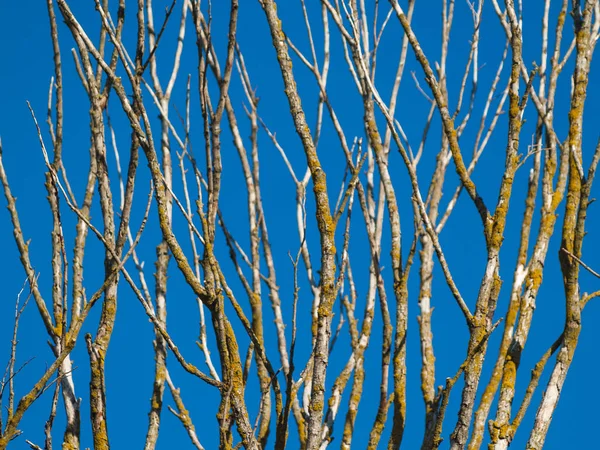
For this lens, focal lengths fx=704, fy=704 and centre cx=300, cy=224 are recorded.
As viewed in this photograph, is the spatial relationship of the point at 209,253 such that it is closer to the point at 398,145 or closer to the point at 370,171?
the point at 398,145

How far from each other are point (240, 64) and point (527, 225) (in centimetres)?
173

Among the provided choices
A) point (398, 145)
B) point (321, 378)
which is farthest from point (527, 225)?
point (321, 378)

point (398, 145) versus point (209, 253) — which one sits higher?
point (398, 145)

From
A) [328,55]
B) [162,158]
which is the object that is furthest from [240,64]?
[162,158]

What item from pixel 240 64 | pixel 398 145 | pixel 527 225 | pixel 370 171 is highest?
A: pixel 240 64

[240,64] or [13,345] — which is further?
[240,64]

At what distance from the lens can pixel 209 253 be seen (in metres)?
2.15

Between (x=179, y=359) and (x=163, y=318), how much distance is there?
1033mm

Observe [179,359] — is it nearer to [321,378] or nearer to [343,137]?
[321,378]

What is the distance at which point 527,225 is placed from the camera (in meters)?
2.89

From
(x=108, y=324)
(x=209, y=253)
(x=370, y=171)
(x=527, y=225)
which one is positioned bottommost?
(x=108, y=324)

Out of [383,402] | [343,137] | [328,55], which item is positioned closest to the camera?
[383,402]

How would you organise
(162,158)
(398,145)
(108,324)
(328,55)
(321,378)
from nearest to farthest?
(321,378) < (398,145) < (108,324) < (162,158) < (328,55)

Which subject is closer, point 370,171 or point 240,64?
point 370,171
